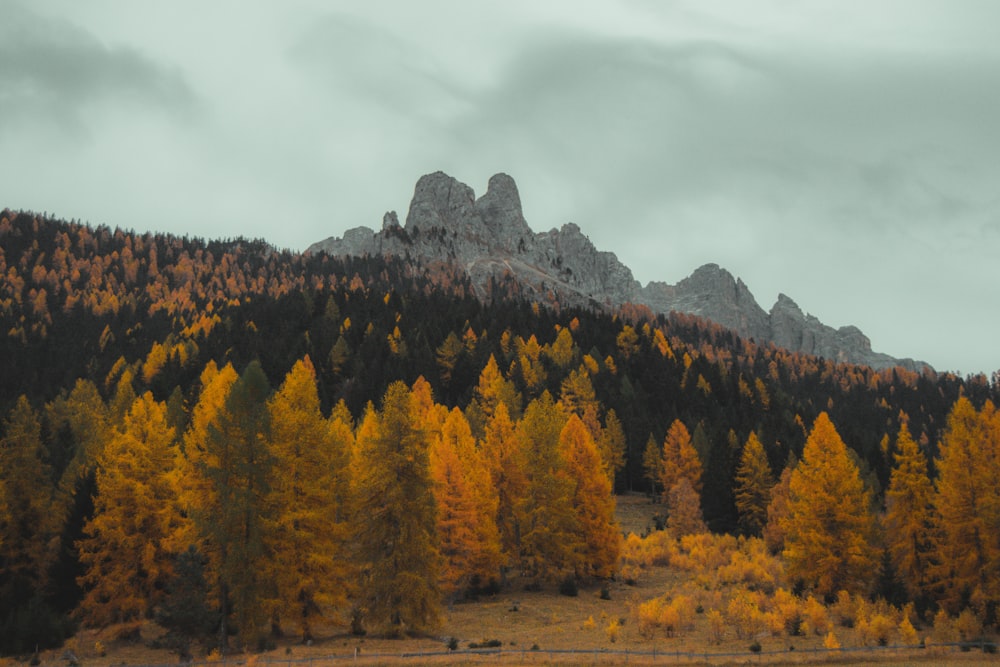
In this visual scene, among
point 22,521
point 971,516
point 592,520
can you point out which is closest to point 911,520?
point 971,516

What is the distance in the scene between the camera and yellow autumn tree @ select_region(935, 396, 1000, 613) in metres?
32.2

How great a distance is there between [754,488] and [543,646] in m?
42.4

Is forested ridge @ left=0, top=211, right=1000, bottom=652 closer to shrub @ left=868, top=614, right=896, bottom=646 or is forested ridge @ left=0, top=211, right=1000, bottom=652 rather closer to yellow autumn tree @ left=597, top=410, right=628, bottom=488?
yellow autumn tree @ left=597, top=410, right=628, bottom=488

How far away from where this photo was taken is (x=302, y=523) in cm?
2822

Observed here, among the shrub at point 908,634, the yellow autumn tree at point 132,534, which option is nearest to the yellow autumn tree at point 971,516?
the shrub at point 908,634

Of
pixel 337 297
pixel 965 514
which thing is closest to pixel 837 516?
pixel 965 514

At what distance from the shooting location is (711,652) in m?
26.1

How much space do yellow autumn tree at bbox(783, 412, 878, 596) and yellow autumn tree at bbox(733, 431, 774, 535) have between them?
79.8ft

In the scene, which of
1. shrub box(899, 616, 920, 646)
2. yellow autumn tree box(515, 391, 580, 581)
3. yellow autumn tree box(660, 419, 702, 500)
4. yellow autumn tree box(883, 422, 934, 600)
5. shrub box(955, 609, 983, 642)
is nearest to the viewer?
shrub box(899, 616, 920, 646)

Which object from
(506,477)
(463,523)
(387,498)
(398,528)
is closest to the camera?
(398,528)

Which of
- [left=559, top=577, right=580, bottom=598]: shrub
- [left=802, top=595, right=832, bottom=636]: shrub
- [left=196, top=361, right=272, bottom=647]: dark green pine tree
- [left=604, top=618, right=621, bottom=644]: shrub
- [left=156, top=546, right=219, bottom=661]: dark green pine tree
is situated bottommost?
[left=559, top=577, right=580, bottom=598]: shrub

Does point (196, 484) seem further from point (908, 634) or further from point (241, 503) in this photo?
point (908, 634)

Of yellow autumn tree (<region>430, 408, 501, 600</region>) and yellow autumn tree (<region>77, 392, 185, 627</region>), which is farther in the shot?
yellow autumn tree (<region>430, 408, 501, 600</region>)

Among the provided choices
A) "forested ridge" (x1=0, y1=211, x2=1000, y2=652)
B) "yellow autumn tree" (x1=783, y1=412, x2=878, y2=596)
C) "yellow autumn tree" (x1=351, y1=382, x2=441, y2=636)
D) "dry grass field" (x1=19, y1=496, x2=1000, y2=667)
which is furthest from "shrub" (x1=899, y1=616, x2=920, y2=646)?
"yellow autumn tree" (x1=351, y1=382, x2=441, y2=636)
